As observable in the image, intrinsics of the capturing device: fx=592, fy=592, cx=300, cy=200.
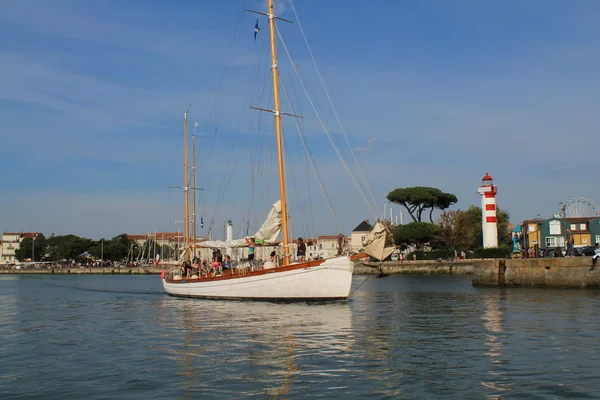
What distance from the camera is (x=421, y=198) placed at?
94500 millimetres

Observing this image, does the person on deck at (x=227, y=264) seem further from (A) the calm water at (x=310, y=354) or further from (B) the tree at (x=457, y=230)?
(B) the tree at (x=457, y=230)

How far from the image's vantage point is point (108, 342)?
18219 mm

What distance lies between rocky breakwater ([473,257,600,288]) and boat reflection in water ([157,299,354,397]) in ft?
59.0

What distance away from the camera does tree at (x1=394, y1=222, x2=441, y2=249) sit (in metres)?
88.4

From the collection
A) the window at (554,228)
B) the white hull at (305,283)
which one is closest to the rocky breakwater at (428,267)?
the window at (554,228)

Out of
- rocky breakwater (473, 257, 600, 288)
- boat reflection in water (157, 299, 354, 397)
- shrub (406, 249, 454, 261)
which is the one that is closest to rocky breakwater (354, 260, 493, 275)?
shrub (406, 249, 454, 261)

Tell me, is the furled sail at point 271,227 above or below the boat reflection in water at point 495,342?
above

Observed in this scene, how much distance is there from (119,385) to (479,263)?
3696 cm

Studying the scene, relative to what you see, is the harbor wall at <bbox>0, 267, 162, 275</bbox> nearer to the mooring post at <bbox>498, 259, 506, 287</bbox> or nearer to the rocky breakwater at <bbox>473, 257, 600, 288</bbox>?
the rocky breakwater at <bbox>473, 257, 600, 288</bbox>

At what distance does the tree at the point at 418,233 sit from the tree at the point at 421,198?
620 cm

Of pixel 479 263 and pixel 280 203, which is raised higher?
pixel 280 203

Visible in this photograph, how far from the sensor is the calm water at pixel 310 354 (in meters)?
11.3

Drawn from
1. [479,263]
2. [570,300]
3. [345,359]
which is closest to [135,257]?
[479,263]

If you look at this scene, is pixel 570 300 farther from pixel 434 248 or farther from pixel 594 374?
pixel 434 248
